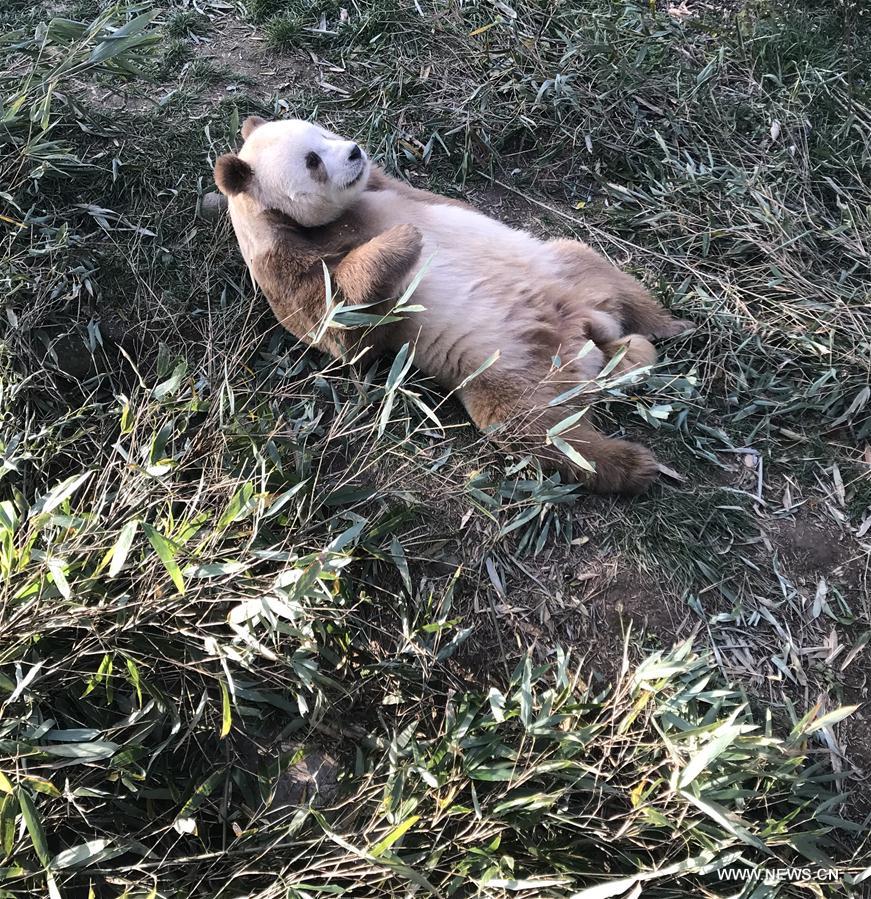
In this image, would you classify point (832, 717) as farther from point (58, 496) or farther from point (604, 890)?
point (58, 496)

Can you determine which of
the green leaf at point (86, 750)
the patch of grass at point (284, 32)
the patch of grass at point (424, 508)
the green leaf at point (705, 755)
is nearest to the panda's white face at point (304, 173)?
the patch of grass at point (424, 508)

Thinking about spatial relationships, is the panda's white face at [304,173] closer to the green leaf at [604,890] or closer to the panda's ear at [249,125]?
the panda's ear at [249,125]

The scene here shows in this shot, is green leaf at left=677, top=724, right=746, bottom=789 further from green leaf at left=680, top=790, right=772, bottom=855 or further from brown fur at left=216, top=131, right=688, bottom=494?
brown fur at left=216, top=131, right=688, bottom=494

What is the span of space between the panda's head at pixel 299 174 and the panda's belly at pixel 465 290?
24cm

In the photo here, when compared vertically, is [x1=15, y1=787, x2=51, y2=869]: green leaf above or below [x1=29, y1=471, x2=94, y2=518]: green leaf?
below

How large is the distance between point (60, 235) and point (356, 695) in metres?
2.98

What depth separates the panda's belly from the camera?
358cm

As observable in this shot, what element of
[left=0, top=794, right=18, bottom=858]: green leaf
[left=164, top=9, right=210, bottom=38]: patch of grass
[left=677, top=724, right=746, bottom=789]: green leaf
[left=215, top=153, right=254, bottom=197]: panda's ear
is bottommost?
[left=0, top=794, right=18, bottom=858]: green leaf

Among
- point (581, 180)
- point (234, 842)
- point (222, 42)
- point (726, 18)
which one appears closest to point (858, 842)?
point (234, 842)

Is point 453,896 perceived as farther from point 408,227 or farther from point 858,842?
point 408,227

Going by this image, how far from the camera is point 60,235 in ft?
13.3

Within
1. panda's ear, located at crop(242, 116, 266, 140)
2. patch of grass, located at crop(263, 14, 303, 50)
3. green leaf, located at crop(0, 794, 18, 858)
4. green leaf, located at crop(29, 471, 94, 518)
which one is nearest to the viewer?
green leaf, located at crop(0, 794, 18, 858)

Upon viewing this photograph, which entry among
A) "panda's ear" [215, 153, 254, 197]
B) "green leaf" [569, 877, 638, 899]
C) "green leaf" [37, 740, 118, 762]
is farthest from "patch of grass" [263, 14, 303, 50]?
"green leaf" [569, 877, 638, 899]

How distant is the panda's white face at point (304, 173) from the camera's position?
369 centimetres
